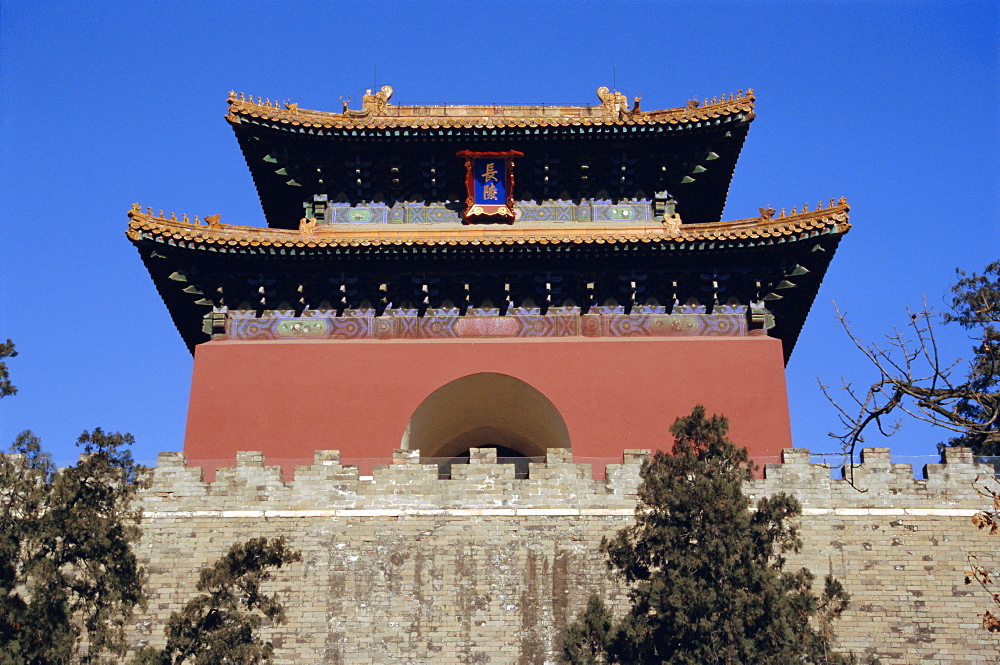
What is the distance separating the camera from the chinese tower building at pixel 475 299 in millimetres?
21109

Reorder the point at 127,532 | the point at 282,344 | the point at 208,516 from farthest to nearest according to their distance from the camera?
the point at 282,344, the point at 208,516, the point at 127,532

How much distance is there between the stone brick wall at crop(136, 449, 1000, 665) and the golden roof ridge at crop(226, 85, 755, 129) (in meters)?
6.56

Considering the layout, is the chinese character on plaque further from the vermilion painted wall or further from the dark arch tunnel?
the dark arch tunnel

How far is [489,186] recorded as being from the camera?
2353 centimetres

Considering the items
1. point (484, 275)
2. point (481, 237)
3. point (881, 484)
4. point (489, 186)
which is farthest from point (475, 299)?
point (881, 484)

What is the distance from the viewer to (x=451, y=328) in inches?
859

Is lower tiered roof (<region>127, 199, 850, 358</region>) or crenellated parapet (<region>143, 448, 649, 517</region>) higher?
lower tiered roof (<region>127, 199, 850, 358</region>)

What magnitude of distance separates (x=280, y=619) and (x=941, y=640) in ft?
28.2

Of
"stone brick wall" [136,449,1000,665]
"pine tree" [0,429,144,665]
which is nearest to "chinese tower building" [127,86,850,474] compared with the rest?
"stone brick wall" [136,449,1000,665]

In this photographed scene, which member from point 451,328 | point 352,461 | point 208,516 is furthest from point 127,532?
point 451,328

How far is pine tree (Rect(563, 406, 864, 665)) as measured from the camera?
15547 mm

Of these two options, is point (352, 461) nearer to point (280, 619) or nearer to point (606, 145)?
point (280, 619)

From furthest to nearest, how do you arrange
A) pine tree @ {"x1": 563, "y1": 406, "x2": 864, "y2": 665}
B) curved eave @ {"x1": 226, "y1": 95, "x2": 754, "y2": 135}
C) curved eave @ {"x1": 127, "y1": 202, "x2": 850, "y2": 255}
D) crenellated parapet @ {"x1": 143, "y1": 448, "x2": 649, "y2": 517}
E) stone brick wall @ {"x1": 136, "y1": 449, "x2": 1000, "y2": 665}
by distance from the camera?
curved eave @ {"x1": 226, "y1": 95, "x2": 754, "y2": 135}
curved eave @ {"x1": 127, "y1": 202, "x2": 850, "y2": 255}
crenellated parapet @ {"x1": 143, "y1": 448, "x2": 649, "y2": 517}
stone brick wall @ {"x1": 136, "y1": 449, "x2": 1000, "y2": 665}
pine tree @ {"x1": 563, "y1": 406, "x2": 864, "y2": 665}

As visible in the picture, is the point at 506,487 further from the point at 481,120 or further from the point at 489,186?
the point at 481,120
